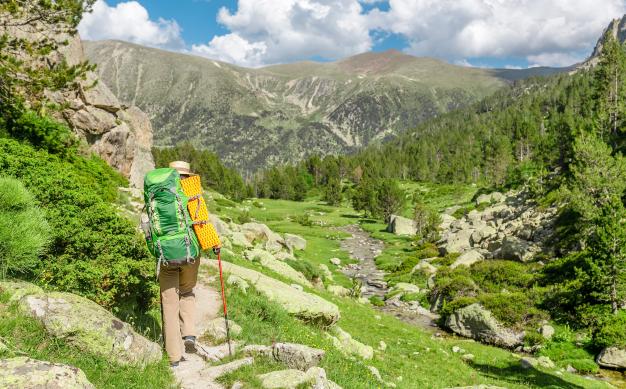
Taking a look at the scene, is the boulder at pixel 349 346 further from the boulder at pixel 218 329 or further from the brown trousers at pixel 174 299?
the brown trousers at pixel 174 299

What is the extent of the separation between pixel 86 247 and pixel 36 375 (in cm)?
504

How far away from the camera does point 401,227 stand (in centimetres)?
9781

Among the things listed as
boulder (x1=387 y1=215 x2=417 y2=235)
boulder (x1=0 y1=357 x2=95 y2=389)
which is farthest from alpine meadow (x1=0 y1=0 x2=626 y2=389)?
boulder (x1=387 y1=215 x2=417 y2=235)

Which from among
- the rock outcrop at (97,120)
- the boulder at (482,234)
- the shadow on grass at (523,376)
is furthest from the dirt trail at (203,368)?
the boulder at (482,234)

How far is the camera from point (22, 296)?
26.2 feet

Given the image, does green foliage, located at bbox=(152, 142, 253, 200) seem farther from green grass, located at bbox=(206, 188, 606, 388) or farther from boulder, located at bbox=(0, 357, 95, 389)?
boulder, located at bbox=(0, 357, 95, 389)

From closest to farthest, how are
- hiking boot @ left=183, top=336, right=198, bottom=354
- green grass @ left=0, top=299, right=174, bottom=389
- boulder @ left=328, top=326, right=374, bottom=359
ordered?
1. green grass @ left=0, top=299, right=174, bottom=389
2. hiking boot @ left=183, top=336, right=198, bottom=354
3. boulder @ left=328, top=326, right=374, bottom=359

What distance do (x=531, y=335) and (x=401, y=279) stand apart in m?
23.5

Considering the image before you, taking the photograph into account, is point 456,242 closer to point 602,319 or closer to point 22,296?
point 602,319

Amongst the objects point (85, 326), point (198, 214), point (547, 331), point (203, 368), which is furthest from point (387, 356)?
point (547, 331)

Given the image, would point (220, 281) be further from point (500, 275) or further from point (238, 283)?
point (500, 275)

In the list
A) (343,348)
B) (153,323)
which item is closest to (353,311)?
(343,348)

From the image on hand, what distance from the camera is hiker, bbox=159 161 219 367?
8781 millimetres

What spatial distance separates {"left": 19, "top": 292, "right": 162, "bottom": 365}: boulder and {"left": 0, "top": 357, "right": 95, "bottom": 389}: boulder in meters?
1.67
